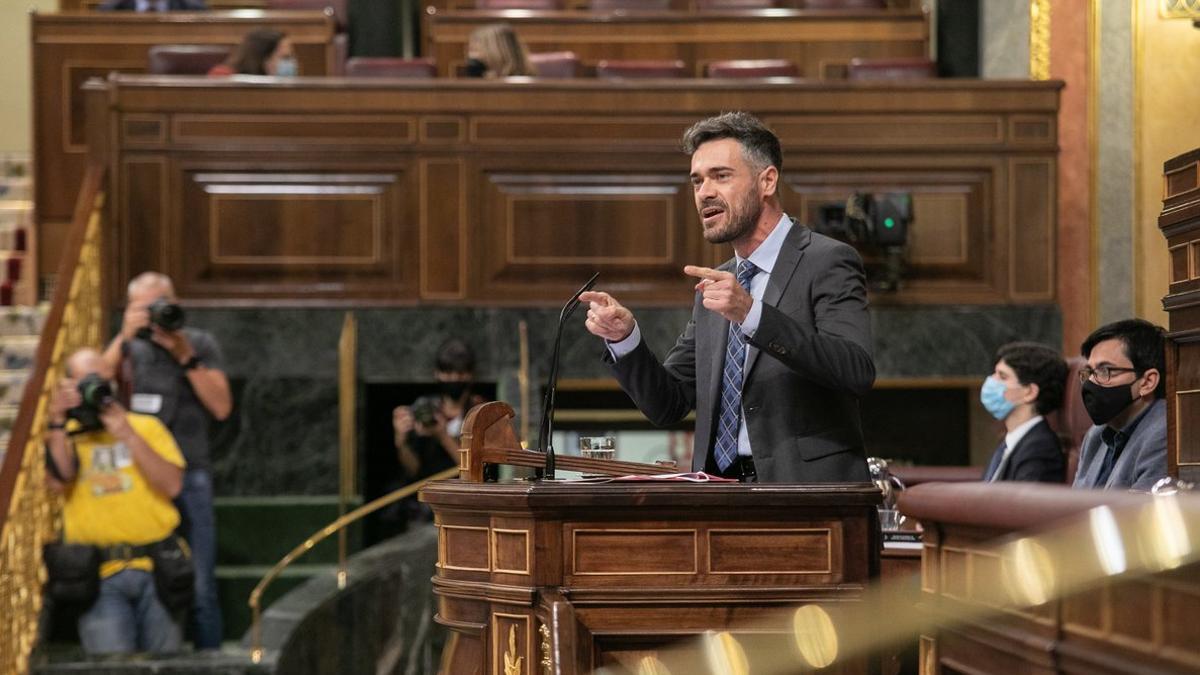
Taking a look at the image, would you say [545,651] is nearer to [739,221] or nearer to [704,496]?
[704,496]

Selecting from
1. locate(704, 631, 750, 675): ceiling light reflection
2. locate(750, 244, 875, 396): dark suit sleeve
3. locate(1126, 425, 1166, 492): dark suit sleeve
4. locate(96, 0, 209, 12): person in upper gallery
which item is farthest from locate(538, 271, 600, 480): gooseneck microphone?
locate(96, 0, 209, 12): person in upper gallery

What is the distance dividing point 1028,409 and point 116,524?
10.4 ft

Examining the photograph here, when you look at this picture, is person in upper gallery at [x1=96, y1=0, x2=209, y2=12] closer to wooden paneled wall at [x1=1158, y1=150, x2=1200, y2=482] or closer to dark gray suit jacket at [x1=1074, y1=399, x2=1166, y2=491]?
dark gray suit jacket at [x1=1074, y1=399, x2=1166, y2=491]

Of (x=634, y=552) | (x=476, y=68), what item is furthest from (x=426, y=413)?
(x=634, y=552)

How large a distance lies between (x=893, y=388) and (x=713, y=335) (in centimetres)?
484

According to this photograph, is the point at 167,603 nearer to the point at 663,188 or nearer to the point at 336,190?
the point at 336,190

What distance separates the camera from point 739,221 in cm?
322

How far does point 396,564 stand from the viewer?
6047mm

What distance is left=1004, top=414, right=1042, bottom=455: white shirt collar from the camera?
16.2ft

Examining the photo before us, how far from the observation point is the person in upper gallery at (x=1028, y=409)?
4863 mm

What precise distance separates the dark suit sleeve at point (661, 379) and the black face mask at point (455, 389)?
364cm

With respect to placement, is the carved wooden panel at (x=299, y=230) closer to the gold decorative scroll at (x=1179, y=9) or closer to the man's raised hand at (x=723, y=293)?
the gold decorative scroll at (x=1179, y=9)

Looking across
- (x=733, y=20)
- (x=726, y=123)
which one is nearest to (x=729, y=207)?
(x=726, y=123)

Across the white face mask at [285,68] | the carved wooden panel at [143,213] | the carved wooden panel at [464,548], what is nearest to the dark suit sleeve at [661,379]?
the carved wooden panel at [464,548]
